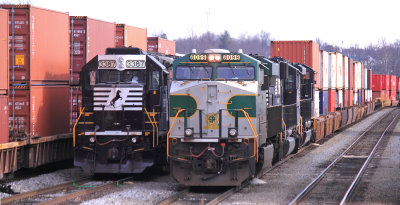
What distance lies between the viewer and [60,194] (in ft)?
41.4

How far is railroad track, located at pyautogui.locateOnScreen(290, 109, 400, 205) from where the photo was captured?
12242 mm

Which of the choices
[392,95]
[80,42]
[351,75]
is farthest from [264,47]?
[80,42]

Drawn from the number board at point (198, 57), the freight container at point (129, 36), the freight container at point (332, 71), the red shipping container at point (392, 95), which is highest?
the freight container at point (129, 36)

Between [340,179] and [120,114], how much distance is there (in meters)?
6.12

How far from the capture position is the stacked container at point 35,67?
1491 cm

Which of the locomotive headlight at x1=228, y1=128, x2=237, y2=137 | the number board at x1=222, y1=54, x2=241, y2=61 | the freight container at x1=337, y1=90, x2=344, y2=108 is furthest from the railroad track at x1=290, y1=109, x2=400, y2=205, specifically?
the freight container at x1=337, y1=90, x2=344, y2=108

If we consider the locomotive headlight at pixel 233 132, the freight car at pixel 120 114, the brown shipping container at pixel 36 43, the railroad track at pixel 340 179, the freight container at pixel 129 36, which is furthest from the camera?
the freight container at pixel 129 36

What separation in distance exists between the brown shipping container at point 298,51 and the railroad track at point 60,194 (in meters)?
14.0

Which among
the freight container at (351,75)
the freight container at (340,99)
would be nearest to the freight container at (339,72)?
the freight container at (340,99)

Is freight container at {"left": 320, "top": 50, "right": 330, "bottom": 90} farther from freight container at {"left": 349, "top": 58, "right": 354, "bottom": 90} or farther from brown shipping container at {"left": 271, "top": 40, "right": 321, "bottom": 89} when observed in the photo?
freight container at {"left": 349, "top": 58, "right": 354, "bottom": 90}

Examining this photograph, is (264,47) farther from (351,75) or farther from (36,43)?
(36,43)

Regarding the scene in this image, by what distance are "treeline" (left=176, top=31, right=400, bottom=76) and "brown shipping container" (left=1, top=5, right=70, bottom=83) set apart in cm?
10532

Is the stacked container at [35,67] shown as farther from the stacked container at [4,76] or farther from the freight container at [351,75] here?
the freight container at [351,75]

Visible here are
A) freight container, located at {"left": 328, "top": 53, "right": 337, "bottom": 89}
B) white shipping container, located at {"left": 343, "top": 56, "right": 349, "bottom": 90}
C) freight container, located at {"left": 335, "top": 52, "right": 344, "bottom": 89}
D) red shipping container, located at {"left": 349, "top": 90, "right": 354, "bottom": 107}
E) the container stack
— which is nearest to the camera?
the container stack
